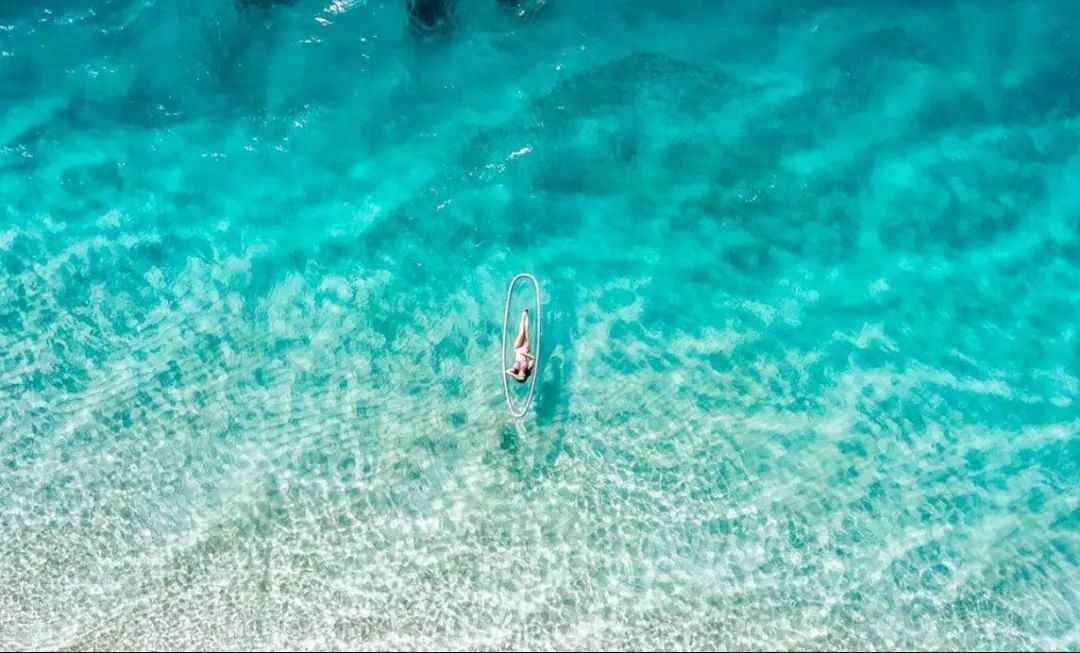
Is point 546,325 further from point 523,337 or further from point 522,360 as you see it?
point 522,360

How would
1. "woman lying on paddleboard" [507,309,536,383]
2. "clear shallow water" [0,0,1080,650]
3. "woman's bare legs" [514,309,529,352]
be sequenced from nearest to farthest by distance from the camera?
"clear shallow water" [0,0,1080,650]
"woman lying on paddleboard" [507,309,536,383]
"woman's bare legs" [514,309,529,352]

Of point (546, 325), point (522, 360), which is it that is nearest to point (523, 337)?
point (522, 360)

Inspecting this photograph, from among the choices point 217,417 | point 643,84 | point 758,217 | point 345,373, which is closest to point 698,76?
point 643,84

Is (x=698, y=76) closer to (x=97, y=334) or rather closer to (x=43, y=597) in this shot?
(x=97, y=334)

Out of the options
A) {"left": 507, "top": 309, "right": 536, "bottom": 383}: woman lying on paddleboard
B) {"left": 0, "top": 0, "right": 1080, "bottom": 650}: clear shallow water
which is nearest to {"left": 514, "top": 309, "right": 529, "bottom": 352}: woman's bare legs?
{"left": 507, "top": 309, "right": 536, "bottom": 383}: woman lying on paddleboard

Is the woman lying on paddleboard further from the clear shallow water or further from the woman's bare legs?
the clear shallow water

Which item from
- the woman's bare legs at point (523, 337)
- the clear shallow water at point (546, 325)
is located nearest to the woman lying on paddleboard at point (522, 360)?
the woman's bare legs at point (523, 337)
